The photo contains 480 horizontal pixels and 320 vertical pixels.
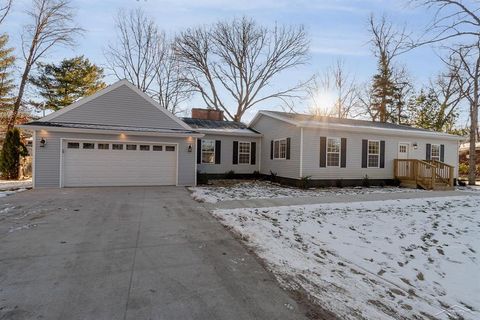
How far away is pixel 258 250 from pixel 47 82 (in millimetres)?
26558

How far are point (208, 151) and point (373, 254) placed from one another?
10.8 meters

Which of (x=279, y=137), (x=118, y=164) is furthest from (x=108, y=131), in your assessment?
(x=279, y=137)

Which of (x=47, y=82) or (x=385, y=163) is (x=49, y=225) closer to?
(x=385, y=163)

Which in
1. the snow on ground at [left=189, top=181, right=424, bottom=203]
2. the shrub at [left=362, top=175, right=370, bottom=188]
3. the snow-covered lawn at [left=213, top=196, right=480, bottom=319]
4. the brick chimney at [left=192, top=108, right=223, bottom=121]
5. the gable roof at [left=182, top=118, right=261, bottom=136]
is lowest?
the snow-covered lawn at [left=213, top=196, right=480, bottom=319]

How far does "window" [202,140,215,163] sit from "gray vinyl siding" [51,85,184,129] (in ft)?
8.72

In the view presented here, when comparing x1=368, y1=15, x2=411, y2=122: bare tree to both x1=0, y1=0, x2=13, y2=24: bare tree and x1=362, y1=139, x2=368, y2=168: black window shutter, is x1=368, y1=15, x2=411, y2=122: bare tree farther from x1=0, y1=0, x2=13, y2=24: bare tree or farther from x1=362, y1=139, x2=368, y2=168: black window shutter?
x1=0, y1=0, x2=13, y2=24: bare tree

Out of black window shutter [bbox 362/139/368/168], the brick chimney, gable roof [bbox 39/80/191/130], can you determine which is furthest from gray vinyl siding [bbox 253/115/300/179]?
gable roof [bbox 39/80/191/130]

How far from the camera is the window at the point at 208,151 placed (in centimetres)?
1436

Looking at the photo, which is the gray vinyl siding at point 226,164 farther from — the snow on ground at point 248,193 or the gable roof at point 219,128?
the snow on ground at point 248,193

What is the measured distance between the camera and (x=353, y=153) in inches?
507

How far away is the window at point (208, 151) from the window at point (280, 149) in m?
3.36

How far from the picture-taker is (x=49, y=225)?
5203 millimetres

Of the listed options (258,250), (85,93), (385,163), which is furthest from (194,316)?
(85,93)

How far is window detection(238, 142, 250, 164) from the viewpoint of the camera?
1530 cm
